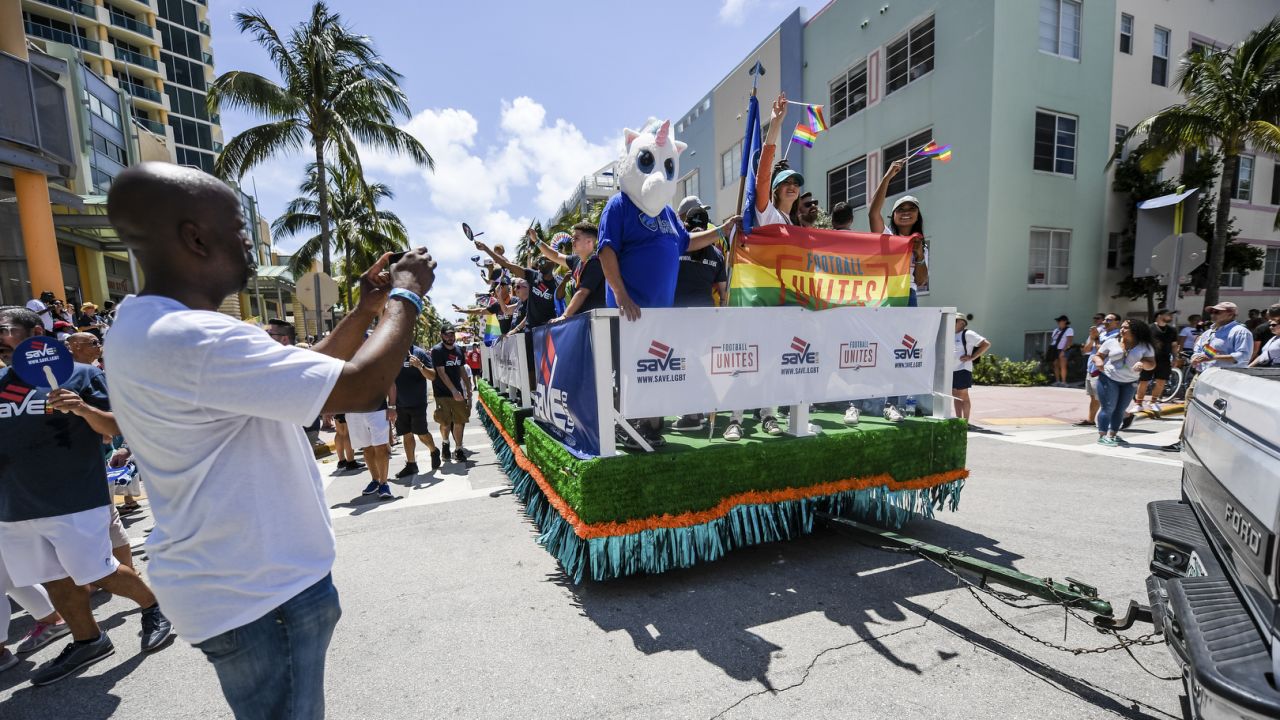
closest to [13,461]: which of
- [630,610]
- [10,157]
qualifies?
[630,610]

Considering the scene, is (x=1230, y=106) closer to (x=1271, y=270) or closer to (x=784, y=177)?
(x=1271, y=270)

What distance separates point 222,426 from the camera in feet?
3.85

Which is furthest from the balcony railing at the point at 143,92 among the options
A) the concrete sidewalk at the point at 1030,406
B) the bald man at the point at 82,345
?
the concrete sidewalk at the point at 1030,406

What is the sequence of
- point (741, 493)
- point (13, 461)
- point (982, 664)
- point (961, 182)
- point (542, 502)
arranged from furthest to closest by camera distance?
point (961, 182) < point (542, 502) < point (741, 493) < point (13, 461) < point (982, 664)

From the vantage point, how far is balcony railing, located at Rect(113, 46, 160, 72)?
106ft

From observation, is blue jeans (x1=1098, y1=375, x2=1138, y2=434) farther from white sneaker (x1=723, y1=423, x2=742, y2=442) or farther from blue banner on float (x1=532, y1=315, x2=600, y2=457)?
blue banner on float (x1=532, y1=315, x2=600, y2=457)

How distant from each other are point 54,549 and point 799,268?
4.45 meters

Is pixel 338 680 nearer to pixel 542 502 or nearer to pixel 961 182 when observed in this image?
pixel 542 502

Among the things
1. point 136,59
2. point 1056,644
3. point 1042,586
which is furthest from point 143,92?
point 1056,644

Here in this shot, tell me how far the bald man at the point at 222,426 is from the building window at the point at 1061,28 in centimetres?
1779

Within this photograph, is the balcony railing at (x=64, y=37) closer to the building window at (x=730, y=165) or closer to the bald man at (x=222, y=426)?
the building window at (x=730, y=165)

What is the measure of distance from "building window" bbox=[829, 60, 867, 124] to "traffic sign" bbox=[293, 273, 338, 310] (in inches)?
617

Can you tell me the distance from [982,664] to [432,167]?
1776 cm

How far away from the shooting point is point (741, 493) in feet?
10.4
